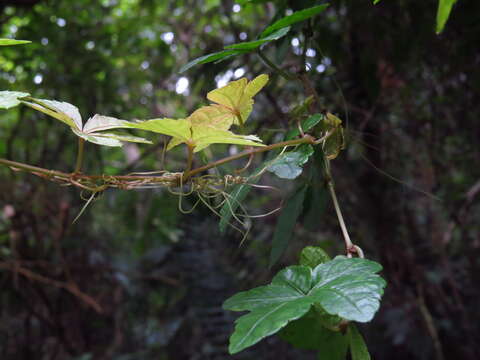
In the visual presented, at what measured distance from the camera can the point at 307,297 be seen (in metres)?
0.36

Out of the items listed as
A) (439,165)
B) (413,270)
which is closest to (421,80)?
(439,165)

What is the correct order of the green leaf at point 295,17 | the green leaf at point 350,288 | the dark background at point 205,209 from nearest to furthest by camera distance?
the green leaf at point 350,288, the green leaf at point 295,17, the dark background at point 205,209

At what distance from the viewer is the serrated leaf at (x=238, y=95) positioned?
0.47 m

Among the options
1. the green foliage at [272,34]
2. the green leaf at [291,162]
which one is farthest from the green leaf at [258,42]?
the green leaf at [291,162]

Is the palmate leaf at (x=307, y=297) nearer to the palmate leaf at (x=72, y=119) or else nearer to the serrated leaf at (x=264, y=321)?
the serrated leaf at (x=264, y=321)

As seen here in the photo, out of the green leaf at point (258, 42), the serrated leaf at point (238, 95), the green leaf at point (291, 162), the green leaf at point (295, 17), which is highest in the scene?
the green leaf at point (295, 17)

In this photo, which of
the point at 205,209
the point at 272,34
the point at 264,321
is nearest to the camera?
the point at 264,321

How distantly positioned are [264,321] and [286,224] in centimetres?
20

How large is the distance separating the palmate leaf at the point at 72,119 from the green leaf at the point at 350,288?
0.21 meters

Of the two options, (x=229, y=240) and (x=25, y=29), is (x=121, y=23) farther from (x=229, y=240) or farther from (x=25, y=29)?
(x=229, y=240)

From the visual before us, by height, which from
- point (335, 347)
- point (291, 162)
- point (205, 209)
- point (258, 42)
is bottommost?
point (205, 209)

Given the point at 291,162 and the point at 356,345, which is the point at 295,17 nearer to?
the point at 291,162

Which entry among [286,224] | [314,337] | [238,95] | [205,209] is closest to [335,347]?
[314,337]

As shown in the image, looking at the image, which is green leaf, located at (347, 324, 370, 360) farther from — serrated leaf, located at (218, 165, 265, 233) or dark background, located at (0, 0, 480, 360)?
dark background, located at (0, 0, 480, 360)
